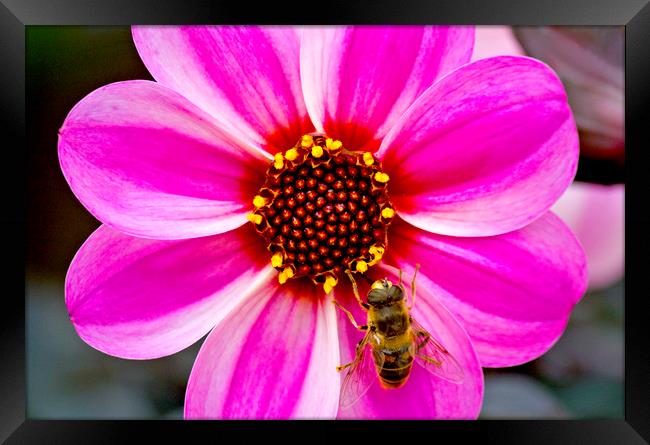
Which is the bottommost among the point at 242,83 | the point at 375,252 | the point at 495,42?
the point at 375,252

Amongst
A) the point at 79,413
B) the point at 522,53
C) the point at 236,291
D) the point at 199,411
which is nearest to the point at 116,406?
the point at 79,413

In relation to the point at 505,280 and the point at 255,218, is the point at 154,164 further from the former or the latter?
the point at 505,280

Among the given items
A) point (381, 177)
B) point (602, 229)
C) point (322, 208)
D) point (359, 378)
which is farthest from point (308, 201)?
point (602, 229)

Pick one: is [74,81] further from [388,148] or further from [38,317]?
[388,148]

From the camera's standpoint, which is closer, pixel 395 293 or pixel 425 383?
pixel 395 293

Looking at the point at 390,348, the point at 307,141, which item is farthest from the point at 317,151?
the point at 390,348

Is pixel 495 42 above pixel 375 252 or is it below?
above
